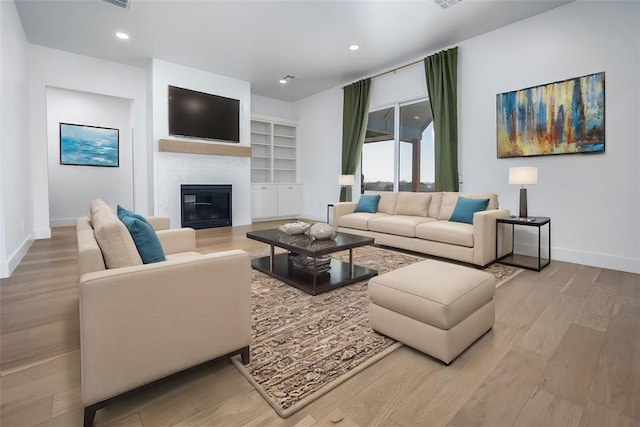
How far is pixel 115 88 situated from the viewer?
18.4ft

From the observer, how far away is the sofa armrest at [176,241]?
266 cm

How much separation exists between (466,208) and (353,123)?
3.13m

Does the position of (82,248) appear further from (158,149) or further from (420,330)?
(158,149)

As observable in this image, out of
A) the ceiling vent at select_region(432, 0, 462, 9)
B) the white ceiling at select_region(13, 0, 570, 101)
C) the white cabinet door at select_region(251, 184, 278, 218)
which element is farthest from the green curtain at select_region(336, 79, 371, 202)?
the ceiling vent at select_region(432, 0, 462, 9)

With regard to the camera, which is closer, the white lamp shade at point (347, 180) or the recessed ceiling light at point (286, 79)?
the white lamp shade at point (347, 180)

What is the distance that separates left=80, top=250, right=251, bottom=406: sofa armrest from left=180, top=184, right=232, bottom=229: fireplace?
483 cm

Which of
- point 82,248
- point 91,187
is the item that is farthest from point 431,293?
point 91,187

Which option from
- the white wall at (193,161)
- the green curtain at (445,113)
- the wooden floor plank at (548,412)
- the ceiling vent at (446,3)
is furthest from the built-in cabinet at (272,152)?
the wooden floor plank at (548,412)

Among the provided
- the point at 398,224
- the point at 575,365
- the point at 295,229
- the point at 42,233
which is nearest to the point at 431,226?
the point at 398,224

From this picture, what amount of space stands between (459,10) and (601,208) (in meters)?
2.78

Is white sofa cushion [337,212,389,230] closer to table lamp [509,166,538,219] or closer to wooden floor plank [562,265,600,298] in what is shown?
table lamp [509,166,538,219]

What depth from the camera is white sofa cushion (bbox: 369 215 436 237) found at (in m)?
4.09

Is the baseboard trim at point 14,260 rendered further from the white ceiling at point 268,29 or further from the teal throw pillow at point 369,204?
the teal throw pillow at point 369,204

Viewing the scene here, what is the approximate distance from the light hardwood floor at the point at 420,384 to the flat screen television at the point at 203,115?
13.6ft
